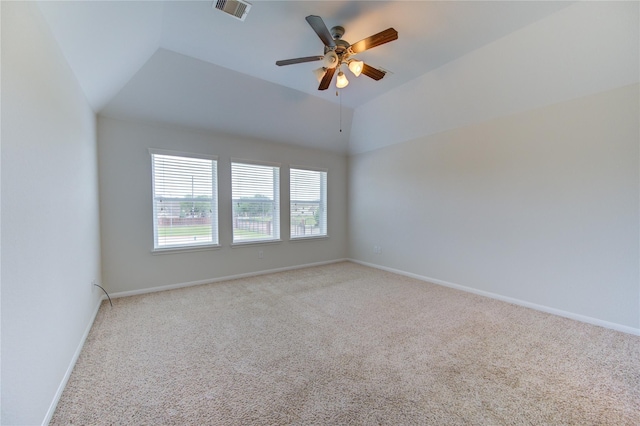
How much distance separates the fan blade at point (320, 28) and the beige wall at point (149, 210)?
8.17 ft

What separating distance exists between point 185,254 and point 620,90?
5.42 meters

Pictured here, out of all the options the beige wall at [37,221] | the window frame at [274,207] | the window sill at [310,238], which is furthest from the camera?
the window sill at [310,238]

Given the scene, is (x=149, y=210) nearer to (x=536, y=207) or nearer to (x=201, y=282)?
(x=201, y=282)

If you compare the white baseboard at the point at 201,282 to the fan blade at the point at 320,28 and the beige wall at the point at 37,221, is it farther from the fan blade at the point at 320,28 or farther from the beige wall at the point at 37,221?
the fan blade at the point at 320,28

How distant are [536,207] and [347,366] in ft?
9.50

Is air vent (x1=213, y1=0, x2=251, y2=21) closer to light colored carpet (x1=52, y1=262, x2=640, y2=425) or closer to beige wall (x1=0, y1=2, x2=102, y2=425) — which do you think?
beige wall (x1=0, y1=2, x2=102, y2=425)

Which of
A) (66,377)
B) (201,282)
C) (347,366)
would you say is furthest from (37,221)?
(201,282)

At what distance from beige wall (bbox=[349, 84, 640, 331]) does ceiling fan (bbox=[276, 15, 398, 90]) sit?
1982 millimetres

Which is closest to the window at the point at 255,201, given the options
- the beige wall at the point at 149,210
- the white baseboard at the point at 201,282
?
the beige wall at the point at 149,210

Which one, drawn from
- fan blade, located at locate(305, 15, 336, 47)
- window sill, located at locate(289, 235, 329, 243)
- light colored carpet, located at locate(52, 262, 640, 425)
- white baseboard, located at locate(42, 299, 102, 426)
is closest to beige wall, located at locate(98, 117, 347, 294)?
window sill, located at locate(289, 235, 329, 243)

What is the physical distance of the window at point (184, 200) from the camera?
3.66 meters

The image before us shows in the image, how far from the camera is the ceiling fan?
2.02 m

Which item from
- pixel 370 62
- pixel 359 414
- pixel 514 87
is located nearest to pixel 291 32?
pixel 370 62

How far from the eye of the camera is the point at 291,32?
99.3 inches
